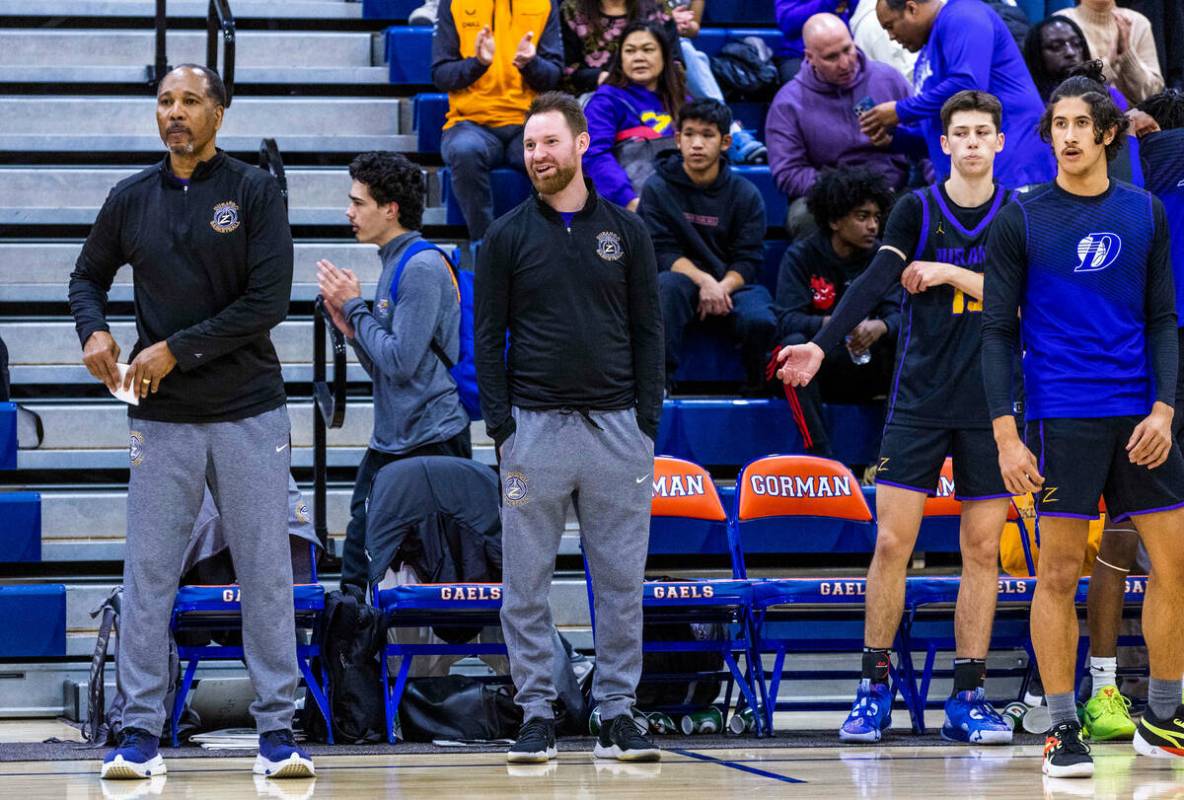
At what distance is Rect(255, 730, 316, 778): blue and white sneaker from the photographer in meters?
4.54

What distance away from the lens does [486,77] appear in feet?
25.7

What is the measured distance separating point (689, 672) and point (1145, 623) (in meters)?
1.68

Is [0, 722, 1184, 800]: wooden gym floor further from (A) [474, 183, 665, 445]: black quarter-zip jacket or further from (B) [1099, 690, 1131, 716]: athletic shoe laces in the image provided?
(A) [474, 183, 665, 445]: black quarter-zip jacket

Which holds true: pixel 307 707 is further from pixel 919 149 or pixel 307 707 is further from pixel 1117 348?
pixel 919 149

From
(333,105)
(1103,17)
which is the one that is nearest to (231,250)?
(333,105)

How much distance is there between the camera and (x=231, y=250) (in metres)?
4.69

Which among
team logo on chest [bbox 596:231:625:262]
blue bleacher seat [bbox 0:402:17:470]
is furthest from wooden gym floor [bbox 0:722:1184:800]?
blue bleacher seat [bbox 0:402:17:470]

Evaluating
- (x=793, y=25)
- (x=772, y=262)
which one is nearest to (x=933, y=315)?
(x=772, y=262)

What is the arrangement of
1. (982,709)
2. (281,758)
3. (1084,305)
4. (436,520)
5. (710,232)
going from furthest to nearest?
(710,232) < (436,520) < (982,709) < (1084,305) < (281,758)

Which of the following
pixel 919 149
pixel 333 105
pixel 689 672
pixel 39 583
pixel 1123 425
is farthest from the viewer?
pixel 333 105

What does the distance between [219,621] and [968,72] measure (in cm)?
358

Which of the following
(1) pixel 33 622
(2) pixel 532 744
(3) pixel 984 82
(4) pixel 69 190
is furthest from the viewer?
(4) pixel 69 190

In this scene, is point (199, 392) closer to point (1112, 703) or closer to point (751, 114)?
point (1112, 703)

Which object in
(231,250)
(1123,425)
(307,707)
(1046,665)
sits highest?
(231,250)
